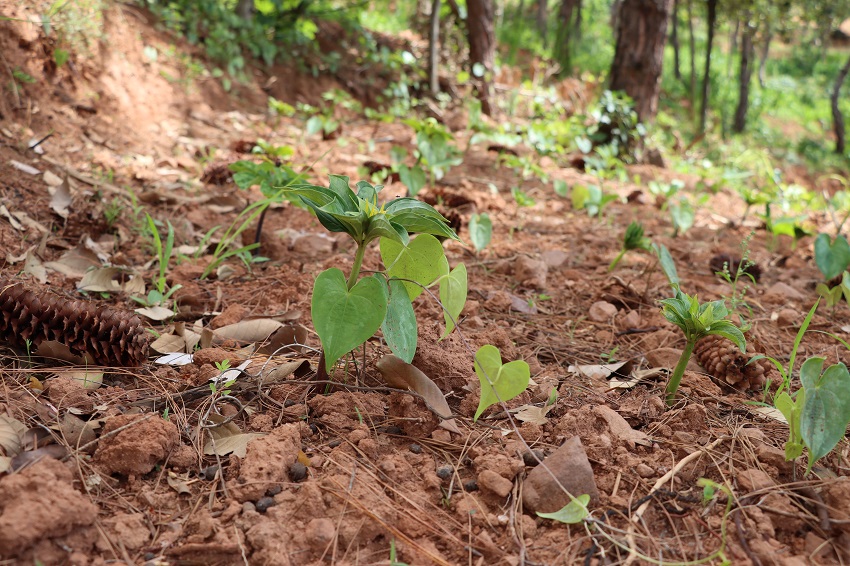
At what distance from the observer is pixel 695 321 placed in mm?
1489

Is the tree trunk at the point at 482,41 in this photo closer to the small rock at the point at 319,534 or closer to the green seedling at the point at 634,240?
the green seedling at the point at 634,240

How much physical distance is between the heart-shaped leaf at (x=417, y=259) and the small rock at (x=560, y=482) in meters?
0.47

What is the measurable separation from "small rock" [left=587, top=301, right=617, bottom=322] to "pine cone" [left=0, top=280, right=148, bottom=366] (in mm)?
1393

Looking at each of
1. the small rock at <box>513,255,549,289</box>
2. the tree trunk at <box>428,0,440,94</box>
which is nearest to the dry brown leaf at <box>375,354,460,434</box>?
the small rock at <box>513,255,549,289</box>

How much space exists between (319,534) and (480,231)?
162cm

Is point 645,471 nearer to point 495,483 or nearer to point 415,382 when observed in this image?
point 495,483

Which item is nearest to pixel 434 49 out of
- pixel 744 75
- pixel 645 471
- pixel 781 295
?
pixel 781 295

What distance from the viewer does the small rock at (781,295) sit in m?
2.53

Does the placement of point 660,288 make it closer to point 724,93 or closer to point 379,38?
point 379,38

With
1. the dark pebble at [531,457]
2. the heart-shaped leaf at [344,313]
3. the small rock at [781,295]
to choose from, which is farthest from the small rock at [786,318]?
the heart-shaped leaf at [344,313]

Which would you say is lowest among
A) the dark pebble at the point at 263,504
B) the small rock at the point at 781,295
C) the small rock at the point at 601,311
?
the small rock at the point at 781,295

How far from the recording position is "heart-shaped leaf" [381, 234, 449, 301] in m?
1.44

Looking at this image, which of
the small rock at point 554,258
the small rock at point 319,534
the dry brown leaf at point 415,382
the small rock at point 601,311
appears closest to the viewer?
the small rock at point 319,534

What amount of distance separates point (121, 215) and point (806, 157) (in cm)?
1152
